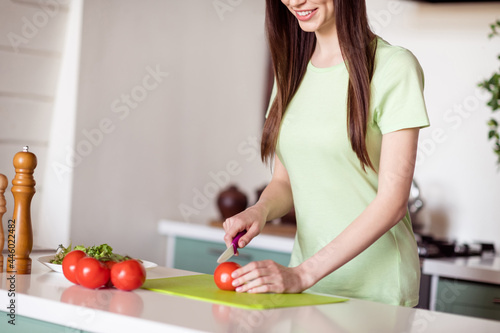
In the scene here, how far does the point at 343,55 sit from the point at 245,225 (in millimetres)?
441

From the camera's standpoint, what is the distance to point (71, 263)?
4.74 feet

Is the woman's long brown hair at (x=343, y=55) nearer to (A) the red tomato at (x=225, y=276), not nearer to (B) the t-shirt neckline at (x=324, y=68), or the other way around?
(B) the t-shirt neckline at (x=324, y=68)

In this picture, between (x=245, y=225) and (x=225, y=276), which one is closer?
(x=225, y=276)

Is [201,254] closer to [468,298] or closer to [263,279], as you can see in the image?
[468,298]

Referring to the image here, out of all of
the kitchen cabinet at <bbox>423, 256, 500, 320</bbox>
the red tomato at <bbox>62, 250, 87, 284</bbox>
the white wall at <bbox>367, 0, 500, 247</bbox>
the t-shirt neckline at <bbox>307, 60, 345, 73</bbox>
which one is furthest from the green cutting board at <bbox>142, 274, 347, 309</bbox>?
the white wall at <bbox>367, 0, 500, 247</bbox>

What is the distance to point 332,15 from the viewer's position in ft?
5.30

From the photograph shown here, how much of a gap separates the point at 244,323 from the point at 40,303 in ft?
1.25

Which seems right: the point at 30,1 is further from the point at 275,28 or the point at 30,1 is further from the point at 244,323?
the point at 244,323

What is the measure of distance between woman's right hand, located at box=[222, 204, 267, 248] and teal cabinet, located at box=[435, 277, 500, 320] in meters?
1.14

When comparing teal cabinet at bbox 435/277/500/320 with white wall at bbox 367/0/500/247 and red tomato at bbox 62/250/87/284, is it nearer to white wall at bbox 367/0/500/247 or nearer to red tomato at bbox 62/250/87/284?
white wall at bbox 367/0/500/247

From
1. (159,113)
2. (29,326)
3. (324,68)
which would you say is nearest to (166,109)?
(159,113)

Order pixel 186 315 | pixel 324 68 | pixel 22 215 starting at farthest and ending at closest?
pixel 324 68 → pixel 22 215 → pixel 186 315

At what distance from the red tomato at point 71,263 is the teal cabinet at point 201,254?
64.0 inches

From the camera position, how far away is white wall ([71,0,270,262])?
294 centimetres
